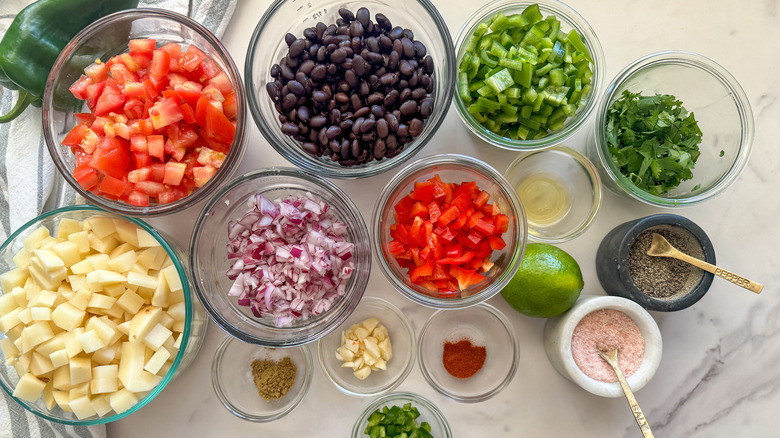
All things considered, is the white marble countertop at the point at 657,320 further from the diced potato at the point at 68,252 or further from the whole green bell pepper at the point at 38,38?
the whole green bell pepper at the point at 38,38

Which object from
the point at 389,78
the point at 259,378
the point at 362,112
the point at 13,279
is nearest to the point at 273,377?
the point at 259,378

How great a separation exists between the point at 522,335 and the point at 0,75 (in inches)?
77.2

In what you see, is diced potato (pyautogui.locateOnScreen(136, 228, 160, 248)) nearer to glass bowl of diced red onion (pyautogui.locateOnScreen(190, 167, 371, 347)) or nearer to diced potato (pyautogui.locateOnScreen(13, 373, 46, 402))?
glass bowl of diced red onion (pyautogui.locateOnScreen(190, 167, 371, 347))

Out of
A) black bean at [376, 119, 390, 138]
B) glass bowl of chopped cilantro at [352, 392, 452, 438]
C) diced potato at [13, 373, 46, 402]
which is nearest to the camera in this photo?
black bean at [376, 119, 390, 138]

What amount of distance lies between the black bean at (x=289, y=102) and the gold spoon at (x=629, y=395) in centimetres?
127

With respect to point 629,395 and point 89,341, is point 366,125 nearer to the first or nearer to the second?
point 89,341

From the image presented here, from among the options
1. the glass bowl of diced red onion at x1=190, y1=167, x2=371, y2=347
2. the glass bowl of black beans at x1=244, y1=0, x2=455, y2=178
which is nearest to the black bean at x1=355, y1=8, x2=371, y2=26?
the glass bowl of black beans at x1=244, y1=0, x2=455, y2=178

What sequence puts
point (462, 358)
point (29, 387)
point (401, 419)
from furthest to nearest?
1. point (462, 358)
2. point (401, 419)
3. point (29, 387)

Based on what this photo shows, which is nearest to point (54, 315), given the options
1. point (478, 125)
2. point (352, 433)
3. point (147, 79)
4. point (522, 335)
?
point (147, 79)

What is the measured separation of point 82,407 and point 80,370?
0.13 metres

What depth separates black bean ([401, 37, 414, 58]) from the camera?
144 centimetres

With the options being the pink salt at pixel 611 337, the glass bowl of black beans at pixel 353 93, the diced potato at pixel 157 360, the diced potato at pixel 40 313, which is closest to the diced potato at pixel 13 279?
the diced potato at pixel 40 313

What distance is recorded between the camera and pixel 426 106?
144 cm

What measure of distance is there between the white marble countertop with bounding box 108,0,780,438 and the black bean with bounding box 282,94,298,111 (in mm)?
324
